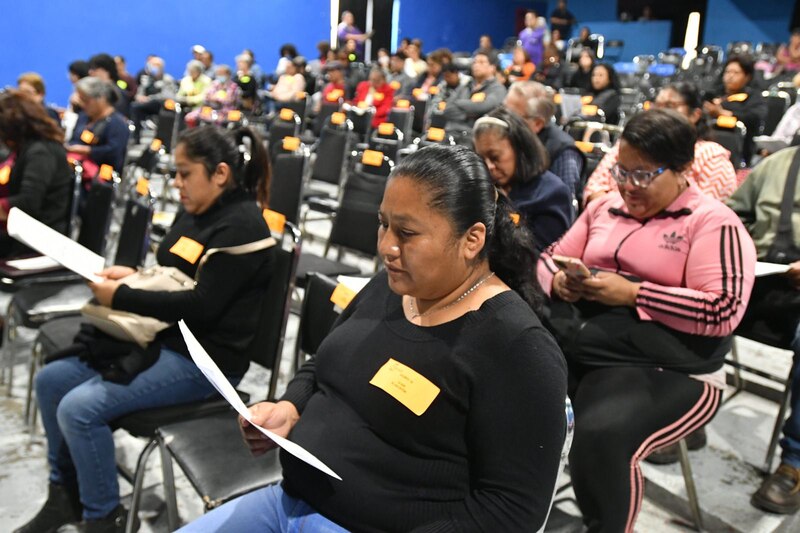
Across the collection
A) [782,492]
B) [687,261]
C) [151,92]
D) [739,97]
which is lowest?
[782,492]

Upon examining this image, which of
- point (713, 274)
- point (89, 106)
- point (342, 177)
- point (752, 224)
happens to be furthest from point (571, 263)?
point (89, 106)

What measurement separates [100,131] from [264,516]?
409cm

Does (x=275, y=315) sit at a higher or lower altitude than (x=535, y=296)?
lower

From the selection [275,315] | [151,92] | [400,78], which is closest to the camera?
[275,315]

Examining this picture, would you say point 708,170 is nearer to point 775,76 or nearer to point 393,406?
point 393,406

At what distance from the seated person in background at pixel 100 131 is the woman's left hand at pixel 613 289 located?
3823 mm

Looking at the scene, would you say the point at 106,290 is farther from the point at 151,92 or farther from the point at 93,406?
the point at 151,92

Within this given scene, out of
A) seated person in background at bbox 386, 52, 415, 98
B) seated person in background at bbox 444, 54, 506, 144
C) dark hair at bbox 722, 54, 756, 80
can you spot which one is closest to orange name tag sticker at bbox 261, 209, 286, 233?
seated person in background at bbox 444, 54, 506, 144

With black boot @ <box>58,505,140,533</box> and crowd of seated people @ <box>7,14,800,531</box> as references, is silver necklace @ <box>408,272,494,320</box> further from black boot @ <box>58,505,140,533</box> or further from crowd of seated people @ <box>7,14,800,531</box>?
black boot @ <box>58,505,140,533</box>

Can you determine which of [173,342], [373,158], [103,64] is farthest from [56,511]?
[103,64]

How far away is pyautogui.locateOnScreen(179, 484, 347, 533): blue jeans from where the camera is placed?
4.03ft

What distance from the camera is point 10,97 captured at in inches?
124

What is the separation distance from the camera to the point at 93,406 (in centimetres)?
182

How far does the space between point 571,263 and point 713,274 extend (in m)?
0.36
